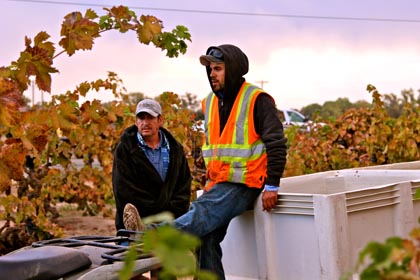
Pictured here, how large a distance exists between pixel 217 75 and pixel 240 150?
0.51 meters

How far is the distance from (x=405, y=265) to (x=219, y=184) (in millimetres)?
3572

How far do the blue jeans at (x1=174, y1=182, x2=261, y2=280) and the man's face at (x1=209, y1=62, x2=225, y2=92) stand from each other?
24.7 inches

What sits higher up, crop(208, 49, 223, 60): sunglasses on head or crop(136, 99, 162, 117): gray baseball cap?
crop(208, 49, 223, 60): sunglasses on head

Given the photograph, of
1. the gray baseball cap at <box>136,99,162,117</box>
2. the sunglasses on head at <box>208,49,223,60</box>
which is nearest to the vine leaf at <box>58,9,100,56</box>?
the sunglasses on head at <box>208,49,223,60</box>

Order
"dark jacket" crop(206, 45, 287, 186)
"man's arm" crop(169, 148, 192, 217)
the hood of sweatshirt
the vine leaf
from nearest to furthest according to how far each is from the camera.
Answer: the vine leaf, "dark jacket" crop(206, 45, 287, 186), the hood of sweatshirt, "man's arm" crop(169, 148, 192, 217)

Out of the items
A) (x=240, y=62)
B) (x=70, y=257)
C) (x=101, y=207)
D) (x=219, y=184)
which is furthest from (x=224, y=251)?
(x=101, y=207)

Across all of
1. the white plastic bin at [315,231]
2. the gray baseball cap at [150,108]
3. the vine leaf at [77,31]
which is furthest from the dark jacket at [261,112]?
the vine leaf at [77,31]

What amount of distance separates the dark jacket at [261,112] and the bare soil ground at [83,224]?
608cm

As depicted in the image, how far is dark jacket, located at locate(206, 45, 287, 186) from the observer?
482 centimetres

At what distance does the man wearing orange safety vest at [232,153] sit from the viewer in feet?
15.5

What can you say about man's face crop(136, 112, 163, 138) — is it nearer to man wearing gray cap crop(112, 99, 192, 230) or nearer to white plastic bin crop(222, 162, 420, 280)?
man wearing gray cap crop(112, 99, 192, 230)

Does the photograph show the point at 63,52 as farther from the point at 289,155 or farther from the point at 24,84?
the point at 289,155

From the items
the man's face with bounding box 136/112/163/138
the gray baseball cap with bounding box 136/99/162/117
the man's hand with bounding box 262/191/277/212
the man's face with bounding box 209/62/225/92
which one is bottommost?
the man's hand with bounding box 262/191/277/212

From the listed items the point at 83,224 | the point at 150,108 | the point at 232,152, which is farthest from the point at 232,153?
the point at 83,224
